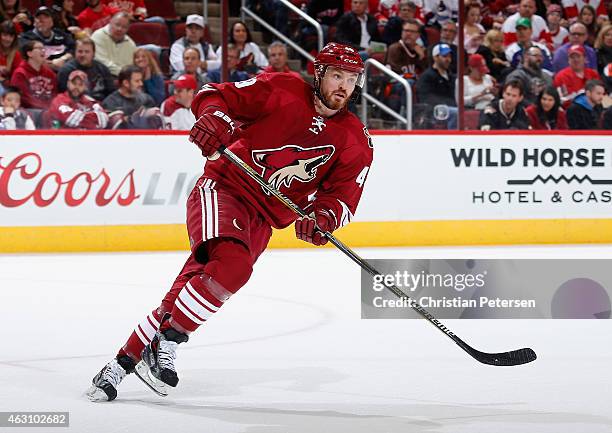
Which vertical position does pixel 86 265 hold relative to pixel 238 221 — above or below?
below

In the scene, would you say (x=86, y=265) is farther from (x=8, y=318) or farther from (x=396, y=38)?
(x=396, y=38)

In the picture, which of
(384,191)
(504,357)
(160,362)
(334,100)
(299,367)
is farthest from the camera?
(384,191)

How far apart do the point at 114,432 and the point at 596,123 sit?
20.1 feet

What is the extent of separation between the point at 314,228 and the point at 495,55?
5.48 m

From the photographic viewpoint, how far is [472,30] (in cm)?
841

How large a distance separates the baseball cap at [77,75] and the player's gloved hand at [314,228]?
14.0 ft

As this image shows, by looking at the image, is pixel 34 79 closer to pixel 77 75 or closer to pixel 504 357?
pixel 77 75

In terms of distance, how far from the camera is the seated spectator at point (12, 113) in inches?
286

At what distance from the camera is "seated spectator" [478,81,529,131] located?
809 centimetres

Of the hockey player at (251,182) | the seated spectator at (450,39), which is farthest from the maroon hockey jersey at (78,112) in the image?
the hockey player at (251,182)

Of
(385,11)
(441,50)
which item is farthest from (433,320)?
(385,11)

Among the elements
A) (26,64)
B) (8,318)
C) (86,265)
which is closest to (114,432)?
(8,318)

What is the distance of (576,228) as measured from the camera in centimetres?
812

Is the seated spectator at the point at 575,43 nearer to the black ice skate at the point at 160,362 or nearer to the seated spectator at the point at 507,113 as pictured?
the seated spectator at the point at 507,113
